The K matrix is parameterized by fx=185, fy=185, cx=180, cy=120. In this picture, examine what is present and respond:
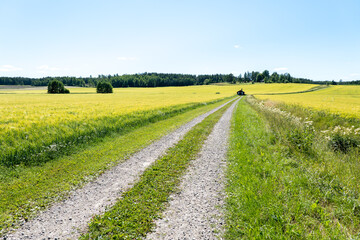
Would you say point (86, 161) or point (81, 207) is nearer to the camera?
point (81, 207)

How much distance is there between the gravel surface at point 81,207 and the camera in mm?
4184

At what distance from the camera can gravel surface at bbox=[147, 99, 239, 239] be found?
13.7 feet

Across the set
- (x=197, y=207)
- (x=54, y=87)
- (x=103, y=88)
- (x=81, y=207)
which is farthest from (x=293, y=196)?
(x=54, y=87)

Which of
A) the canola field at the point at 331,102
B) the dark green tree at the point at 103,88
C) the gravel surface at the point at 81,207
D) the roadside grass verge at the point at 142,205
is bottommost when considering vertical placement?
the gravel surface at the point at 81,207

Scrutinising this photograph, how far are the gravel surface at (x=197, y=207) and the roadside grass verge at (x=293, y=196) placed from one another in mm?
336

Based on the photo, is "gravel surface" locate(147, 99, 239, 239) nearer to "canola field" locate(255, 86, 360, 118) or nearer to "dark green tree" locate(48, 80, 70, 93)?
"canola field" locate(255, 86, 360, 118)

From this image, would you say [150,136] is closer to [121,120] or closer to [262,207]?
[121,120]

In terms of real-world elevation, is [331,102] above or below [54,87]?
below

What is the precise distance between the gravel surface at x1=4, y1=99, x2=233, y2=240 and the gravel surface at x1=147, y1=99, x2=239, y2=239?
1.76 meters

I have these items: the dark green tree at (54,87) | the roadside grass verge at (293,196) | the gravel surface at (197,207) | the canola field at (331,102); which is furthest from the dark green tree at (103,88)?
the roadside grass verge at (293,196)

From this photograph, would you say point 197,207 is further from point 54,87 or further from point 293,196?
point 54,87

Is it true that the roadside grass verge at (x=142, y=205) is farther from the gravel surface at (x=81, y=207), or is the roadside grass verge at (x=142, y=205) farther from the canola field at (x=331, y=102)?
the canola field at (x=331, y=102)

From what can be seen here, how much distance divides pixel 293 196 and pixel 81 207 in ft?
19.6

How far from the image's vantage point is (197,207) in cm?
507
